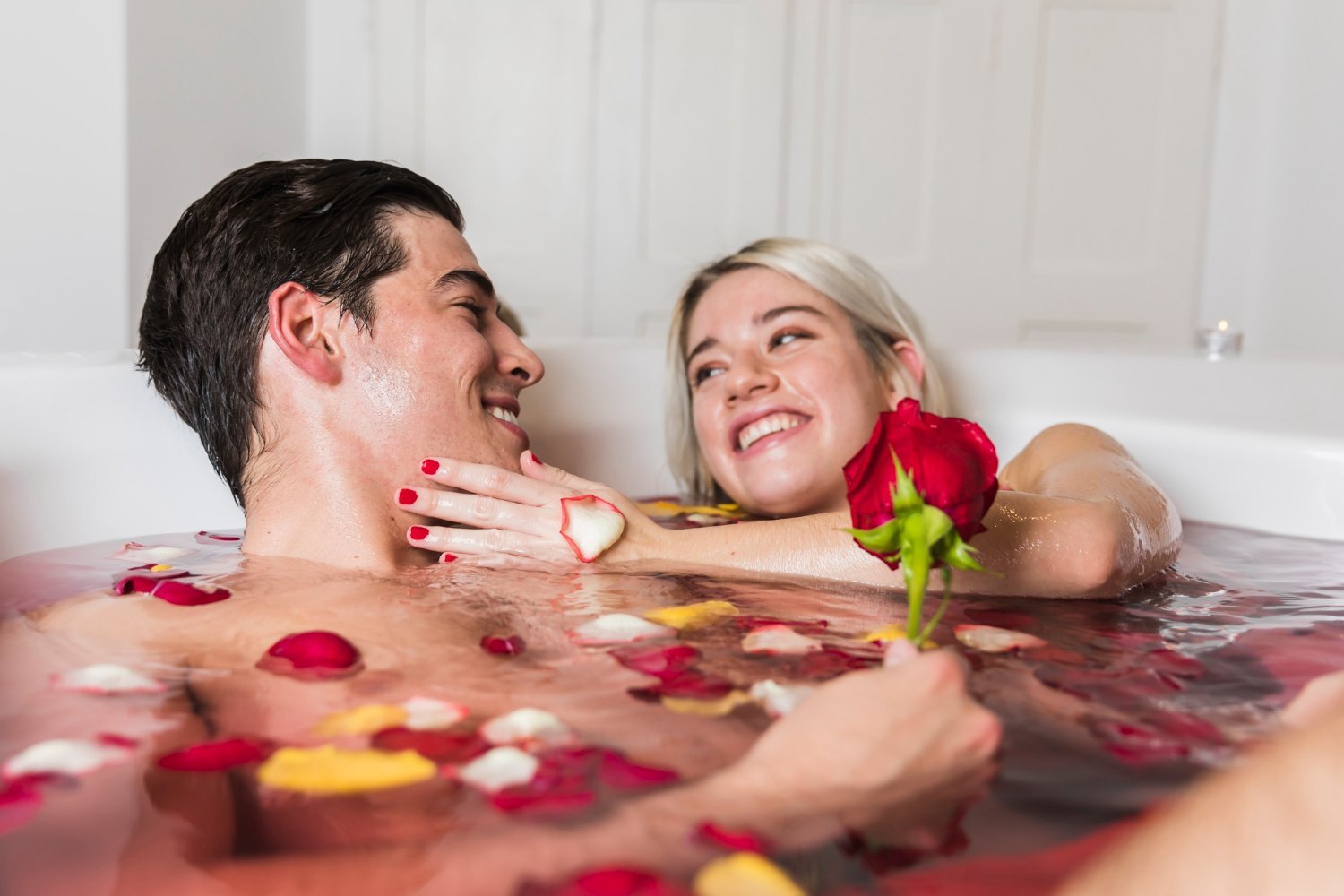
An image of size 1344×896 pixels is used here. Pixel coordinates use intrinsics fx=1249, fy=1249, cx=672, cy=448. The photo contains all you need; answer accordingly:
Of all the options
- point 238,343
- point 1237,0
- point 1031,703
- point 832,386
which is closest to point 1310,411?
point 832,386

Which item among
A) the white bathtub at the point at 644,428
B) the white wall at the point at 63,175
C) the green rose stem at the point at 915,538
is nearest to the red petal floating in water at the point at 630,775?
the green rose stem at the point at 915,538

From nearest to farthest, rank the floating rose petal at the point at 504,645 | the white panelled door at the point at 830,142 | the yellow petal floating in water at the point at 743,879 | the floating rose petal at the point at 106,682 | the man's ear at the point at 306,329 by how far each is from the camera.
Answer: the yellow petal floating in water at the point at 743,879, the floating rose petal at the point at 106,682, the floating rose petal at the point at 504,645, the man's ear at the point at 306,329, the white panelled door at the point at 830,142

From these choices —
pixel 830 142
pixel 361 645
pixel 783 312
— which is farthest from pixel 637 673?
pixel 830 142

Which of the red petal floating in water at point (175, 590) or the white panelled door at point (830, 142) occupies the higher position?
the white panelled door at point (830, 142)

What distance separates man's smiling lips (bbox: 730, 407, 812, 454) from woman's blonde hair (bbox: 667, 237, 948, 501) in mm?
182

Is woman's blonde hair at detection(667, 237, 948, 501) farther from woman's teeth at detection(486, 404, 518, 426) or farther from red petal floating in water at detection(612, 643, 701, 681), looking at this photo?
red petal floating in water at detection(612, 643, 701, 681)

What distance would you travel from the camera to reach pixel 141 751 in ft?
2.86

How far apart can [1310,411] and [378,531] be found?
163 cm

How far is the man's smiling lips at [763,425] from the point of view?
1.82 m

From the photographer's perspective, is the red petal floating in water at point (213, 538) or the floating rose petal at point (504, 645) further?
the red petal floating in water at point (213, 538)

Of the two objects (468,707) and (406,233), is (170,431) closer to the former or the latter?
(406,233)

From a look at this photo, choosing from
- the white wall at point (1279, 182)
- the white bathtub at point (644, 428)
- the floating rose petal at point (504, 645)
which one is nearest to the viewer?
the floating rose petal at point (504, 645)

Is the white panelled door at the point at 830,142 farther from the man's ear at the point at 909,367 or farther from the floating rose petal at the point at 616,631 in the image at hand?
the floating rose petal at the point at 616,631

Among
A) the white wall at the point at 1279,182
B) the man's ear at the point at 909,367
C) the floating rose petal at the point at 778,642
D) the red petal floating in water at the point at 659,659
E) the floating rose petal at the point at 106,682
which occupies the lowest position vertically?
the floating rose petal at the point at 106,682
